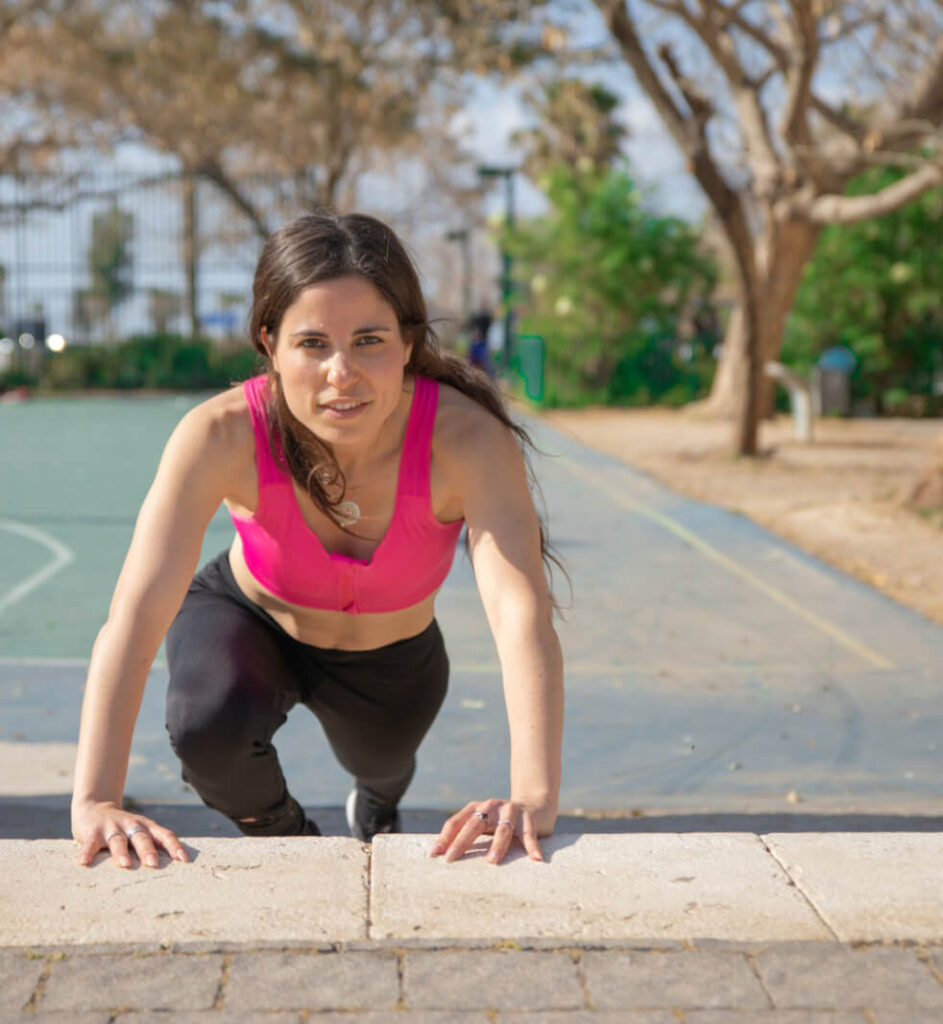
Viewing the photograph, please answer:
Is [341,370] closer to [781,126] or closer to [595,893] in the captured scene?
[595,893]

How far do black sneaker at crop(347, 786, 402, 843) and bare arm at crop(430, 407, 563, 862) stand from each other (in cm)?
98

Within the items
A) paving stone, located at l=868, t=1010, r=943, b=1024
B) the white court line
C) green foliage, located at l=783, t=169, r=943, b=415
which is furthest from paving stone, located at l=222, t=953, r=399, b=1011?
green foliage, located at l=783, t=169, r=943, b=415

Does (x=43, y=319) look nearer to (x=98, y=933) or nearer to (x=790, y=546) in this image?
(x=790, y=546)

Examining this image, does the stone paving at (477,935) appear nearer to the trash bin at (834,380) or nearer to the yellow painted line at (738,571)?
the yellow painted line at (738,571)

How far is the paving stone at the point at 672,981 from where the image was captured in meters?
2.20

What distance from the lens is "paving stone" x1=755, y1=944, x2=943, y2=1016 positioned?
7.26ft

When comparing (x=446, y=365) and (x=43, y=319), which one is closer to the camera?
(x=446, y=365)

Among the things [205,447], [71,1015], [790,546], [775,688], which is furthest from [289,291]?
[790,546]

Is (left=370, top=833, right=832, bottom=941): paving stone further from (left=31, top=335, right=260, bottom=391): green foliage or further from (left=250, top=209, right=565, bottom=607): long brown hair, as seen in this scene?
(left=31, top=335, right=260, bottom=391): green foliage

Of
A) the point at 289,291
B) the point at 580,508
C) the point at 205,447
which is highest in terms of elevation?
the point at 289,291

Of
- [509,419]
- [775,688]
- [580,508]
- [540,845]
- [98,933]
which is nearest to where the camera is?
[98,933]

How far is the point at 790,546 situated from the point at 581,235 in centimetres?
1538

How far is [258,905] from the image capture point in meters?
2.47

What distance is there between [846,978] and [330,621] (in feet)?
4.82
